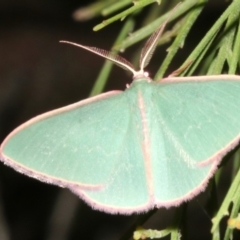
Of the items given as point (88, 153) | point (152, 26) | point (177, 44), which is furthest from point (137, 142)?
point (152, 26)

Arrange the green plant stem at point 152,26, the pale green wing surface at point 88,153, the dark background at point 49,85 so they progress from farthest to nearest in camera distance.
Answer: the dark background at point 49,85 → the green plant stem at point 152,26 → the pale green wing surface at point 88,153

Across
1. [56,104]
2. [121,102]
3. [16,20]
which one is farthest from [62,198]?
[121,102]

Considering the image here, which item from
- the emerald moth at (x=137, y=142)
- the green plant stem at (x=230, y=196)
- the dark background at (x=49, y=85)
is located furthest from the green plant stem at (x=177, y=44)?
the dark background at (x=49, y=85)

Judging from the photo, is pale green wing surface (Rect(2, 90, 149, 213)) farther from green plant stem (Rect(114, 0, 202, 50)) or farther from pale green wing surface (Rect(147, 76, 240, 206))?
green plant stem (Rect(114, 0, 202, 50))

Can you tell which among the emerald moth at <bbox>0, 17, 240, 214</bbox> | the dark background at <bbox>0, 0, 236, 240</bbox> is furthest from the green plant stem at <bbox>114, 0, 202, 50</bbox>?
the dark background at <bbox>0, 0, 236, 240</bbox>

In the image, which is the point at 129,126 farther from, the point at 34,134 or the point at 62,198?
the point at 62,198

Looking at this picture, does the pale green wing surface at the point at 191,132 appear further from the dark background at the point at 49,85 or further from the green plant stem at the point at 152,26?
the dark background at the point at 49,85

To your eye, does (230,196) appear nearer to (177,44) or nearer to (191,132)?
(191,132)
